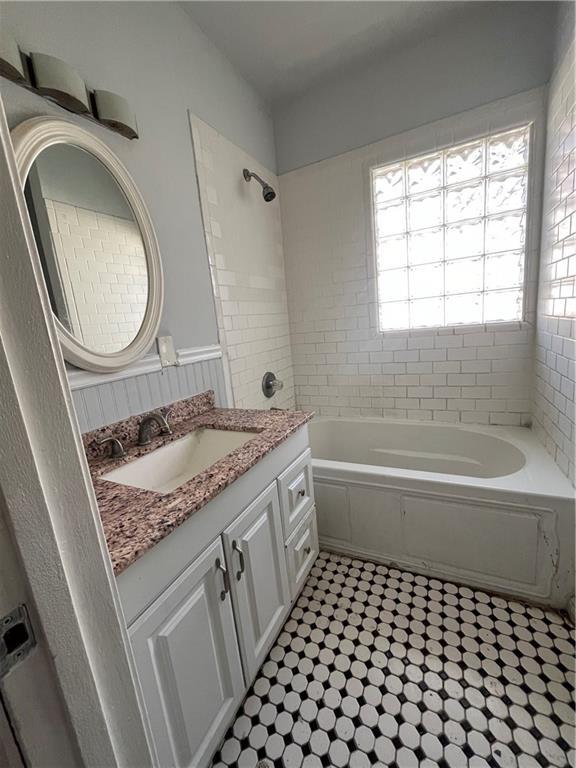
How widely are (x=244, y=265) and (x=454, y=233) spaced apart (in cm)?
135

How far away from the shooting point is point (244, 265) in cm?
201

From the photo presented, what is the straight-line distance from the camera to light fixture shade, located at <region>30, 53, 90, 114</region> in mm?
959

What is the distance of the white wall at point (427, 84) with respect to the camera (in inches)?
64.0

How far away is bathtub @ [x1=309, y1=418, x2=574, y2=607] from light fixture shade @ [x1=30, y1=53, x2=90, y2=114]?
5.89 feet

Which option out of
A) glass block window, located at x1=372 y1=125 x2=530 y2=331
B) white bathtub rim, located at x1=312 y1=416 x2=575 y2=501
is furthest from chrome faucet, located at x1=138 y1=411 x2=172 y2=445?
glass block window, located at x1=372 y1=125 x2=530 y2=331

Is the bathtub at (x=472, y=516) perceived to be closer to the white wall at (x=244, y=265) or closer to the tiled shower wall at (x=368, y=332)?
the tiled shower wall at (x=368, y=332)

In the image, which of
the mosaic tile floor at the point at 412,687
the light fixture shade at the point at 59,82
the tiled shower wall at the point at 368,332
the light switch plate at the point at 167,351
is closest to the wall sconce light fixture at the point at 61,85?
the light fixture shade at the point at 59,82

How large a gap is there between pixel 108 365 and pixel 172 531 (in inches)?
28.4

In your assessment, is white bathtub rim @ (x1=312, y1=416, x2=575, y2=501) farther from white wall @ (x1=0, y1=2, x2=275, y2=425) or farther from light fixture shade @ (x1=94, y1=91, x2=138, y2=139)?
light fixture shade @ (x1=94, y1=91, x2=138, y2=139)

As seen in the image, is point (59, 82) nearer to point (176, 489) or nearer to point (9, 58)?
point (9, 58)

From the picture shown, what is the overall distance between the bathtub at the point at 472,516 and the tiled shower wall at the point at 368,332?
1.01 ft

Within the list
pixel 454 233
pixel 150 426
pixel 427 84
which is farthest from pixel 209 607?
pixel 427 84

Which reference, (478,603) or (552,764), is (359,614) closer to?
(478,603)

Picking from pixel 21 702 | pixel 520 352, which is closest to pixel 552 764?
pixel 21 702
